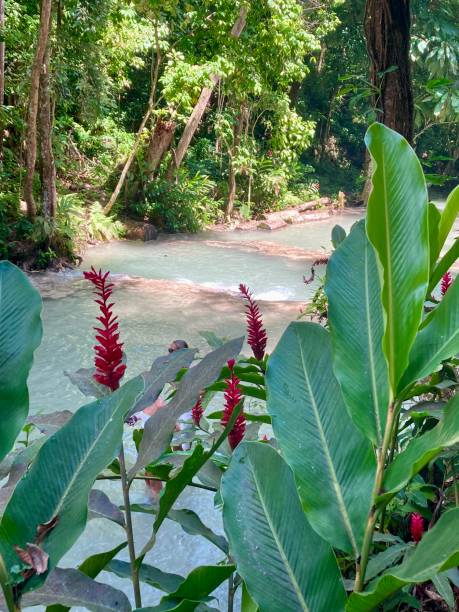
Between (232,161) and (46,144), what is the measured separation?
6200 mm

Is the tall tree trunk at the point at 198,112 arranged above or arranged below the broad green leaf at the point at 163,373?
above

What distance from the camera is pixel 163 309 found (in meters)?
6.46

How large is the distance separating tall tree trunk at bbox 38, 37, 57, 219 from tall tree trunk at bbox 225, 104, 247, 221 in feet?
19.2

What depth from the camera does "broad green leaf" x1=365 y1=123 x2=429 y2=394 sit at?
461 mm

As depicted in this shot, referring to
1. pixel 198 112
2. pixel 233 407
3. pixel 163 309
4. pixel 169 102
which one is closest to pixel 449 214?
pixel 233 407

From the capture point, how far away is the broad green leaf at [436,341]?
49cm

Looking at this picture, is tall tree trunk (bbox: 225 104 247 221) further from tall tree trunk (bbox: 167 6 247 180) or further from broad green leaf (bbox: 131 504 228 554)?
broad green leaf (bbox: 131 504 228 554)

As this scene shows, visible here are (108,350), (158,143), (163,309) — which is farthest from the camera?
(158,143)

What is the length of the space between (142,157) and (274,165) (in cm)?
417

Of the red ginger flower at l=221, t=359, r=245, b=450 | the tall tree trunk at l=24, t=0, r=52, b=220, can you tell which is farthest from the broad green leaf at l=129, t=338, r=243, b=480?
the tall tree trunk at l=24, t=0, r=52, b=220

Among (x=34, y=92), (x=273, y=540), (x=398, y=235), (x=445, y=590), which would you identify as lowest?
(x=445, y=590)

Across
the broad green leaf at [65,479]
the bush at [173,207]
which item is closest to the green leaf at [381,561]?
the broad green leaf at [65,479]

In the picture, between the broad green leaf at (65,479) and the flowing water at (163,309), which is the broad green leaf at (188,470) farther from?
the flowing water at (163,309)

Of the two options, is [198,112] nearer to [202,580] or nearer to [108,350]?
[108,350]
